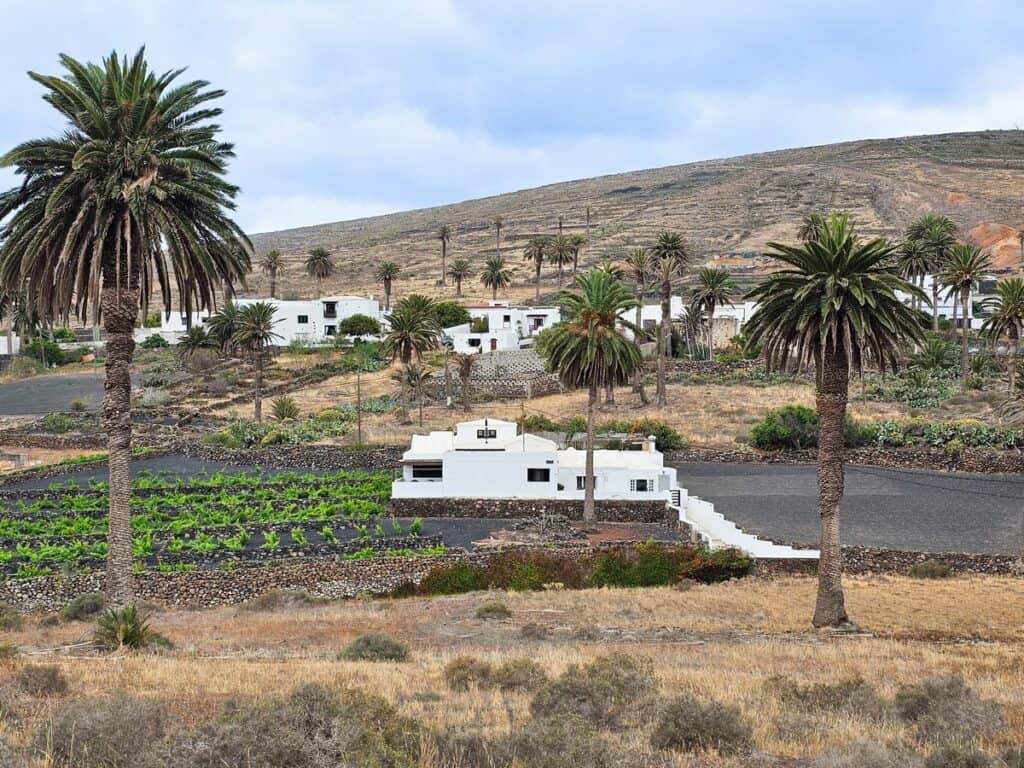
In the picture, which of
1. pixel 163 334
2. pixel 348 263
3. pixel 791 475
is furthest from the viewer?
pixel 348 263

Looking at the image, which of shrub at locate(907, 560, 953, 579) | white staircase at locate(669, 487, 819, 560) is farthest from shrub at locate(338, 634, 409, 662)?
shrub at locate(907, 560, 953, 579)

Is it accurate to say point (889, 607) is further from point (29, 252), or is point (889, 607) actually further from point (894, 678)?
point (29, 252)

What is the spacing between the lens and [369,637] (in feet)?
59.6

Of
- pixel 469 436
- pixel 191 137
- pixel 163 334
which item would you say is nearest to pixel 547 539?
pixel 469 436

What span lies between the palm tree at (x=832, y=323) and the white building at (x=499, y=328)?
59.9 m

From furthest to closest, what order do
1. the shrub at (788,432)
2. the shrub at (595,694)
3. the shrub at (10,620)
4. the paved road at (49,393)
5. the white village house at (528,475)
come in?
the paved road at (49,393) → the shrub at (788,432) → the white village house at (528,475) → the shrub at (10,620) → the shrub at (595,694)

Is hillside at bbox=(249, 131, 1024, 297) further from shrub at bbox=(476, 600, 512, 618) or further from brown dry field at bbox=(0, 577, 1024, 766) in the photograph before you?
shrub at bbox=(476, 600, 512, 618)

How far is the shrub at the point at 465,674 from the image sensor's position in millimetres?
13758

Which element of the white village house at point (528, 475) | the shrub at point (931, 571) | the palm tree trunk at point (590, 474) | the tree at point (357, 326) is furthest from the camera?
the tree at point (357, 326)

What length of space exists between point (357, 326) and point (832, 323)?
252 feet

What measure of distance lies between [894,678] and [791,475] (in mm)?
35776

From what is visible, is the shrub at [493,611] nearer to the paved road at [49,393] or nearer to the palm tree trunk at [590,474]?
the palm tree trunk at [590,474]

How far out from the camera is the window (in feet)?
149

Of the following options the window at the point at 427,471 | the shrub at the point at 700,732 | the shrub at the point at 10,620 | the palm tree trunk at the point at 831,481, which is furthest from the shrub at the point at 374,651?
the window at the point at 427,471
